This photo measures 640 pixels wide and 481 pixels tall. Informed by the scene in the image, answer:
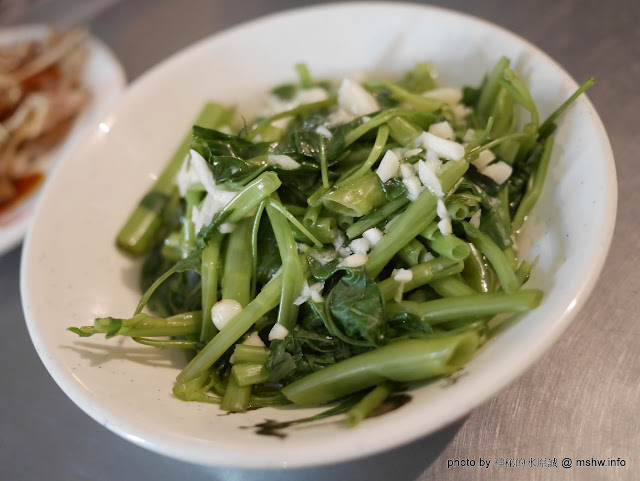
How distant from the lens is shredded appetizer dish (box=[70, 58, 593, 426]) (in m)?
1.34

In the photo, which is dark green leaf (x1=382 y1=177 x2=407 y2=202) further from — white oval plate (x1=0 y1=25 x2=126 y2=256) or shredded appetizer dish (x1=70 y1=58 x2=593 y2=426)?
white oval plate (x1=0 y1=25 x2=126 y2=256)

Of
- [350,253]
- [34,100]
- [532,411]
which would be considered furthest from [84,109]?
[532,411]

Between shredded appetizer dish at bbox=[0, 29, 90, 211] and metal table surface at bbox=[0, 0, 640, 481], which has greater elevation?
shredded appetizer dish at bbox=[0, 29, 90, 211]

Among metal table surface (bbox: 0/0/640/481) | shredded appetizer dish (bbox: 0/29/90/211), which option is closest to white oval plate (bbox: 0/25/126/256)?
shredded appetizer dish (bbox: 0/29/90/211)

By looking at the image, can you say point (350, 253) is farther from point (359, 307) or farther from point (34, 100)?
point (34, 100)

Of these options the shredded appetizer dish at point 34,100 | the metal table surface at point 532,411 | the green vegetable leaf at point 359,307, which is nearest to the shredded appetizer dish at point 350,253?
the green vegetable leaf at point 359,307

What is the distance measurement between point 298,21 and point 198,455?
1828 millimetres

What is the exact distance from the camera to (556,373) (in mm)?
1624

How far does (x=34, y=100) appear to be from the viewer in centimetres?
279

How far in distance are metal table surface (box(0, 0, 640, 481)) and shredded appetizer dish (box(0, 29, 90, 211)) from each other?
0.57m

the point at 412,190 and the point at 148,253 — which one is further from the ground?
the point at 412,190

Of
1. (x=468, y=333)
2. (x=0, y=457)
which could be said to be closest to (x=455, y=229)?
(x=468, y=333)

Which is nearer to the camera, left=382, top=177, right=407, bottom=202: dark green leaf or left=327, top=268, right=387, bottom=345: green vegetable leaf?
left=327, top=268, right=387, bottom=345: green vegetable leaf

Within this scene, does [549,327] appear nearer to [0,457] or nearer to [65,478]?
[65,478]
